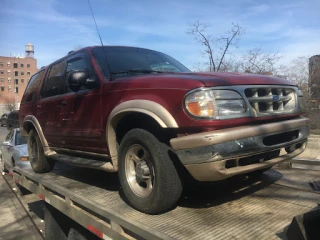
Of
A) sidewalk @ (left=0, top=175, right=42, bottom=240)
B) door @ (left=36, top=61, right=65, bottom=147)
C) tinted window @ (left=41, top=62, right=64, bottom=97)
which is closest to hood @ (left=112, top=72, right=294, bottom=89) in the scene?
door @ (left=36, top=61, right=65, bottom=147)

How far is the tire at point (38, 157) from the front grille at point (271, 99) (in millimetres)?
3513

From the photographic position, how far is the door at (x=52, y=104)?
4.31 m

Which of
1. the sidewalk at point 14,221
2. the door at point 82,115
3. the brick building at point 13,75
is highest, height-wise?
the brick building at point 13,75

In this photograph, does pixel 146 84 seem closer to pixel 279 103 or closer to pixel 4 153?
pixel 279 103

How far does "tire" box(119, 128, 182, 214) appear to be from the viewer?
2.64m

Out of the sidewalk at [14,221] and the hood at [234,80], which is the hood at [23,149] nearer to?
the sidewalk at [14,221]

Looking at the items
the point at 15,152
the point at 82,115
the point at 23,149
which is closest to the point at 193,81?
the point at 82,115

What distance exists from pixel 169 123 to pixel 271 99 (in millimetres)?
986

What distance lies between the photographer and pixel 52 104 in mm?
4398

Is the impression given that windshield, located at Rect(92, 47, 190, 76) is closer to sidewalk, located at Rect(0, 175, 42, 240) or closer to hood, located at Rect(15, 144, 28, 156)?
sidewalk, located at Rect(0, 175, 42, 240)

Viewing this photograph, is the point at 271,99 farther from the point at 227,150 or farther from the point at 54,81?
the point at 54,81

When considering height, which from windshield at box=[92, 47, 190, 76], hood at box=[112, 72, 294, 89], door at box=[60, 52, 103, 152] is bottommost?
door at box=[60, 52, 103, 152]

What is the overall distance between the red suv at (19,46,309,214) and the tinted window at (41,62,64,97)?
0.53m

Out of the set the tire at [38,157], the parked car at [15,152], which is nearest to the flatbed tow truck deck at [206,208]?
the tire at [38,157]
